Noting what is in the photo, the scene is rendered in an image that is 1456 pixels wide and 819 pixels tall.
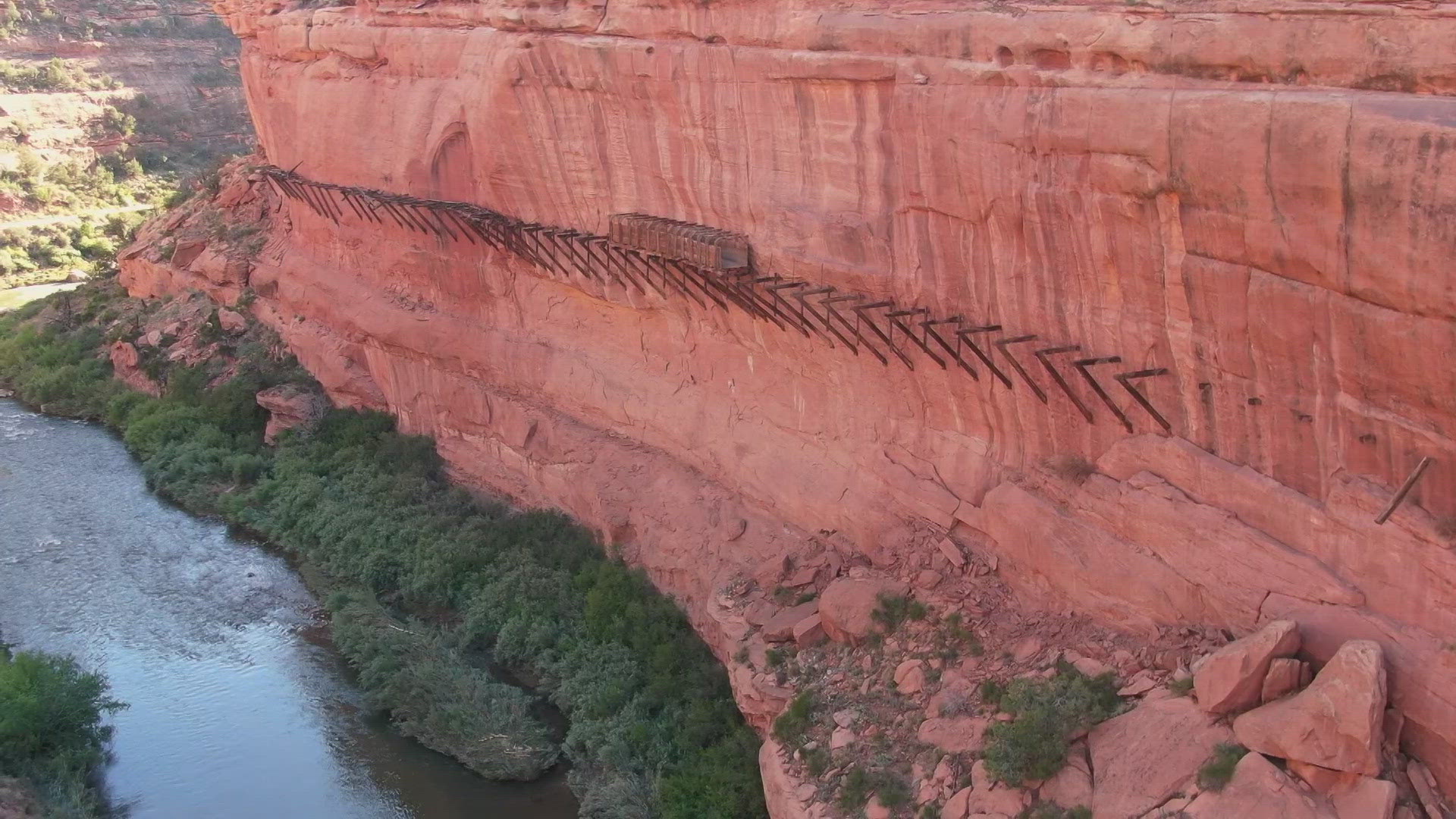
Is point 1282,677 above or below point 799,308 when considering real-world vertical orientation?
below

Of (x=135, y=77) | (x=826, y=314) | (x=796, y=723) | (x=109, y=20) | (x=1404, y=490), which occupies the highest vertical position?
(x=109, y=20)

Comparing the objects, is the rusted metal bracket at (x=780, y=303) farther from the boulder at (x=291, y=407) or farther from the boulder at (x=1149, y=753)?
the boulder at (x=291, y=407)

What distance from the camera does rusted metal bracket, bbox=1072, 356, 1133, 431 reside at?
9.38 metres

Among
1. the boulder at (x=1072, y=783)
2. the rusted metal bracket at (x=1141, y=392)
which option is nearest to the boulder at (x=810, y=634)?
the boulder at (x=1072, y=783)

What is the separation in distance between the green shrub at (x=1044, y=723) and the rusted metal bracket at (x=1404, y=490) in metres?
2.17

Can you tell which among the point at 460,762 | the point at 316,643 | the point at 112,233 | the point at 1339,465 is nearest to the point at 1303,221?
the point at 1339,465

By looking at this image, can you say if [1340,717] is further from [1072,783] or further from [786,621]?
[786,621]

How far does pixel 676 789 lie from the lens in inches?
443

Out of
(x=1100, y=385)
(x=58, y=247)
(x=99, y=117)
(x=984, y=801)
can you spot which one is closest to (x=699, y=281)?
(x=1100, y=385)

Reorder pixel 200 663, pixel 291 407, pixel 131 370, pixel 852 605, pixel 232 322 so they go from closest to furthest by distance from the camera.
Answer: pixel 852 605, pixel 200 663, pixel 291 407, pixel 232 322, pixel 131 370

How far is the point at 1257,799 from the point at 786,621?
15.9 ft

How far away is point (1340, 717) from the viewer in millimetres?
7418

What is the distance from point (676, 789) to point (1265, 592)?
5.24 m

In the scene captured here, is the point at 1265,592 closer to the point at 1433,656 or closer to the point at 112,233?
the point at 1433,656
